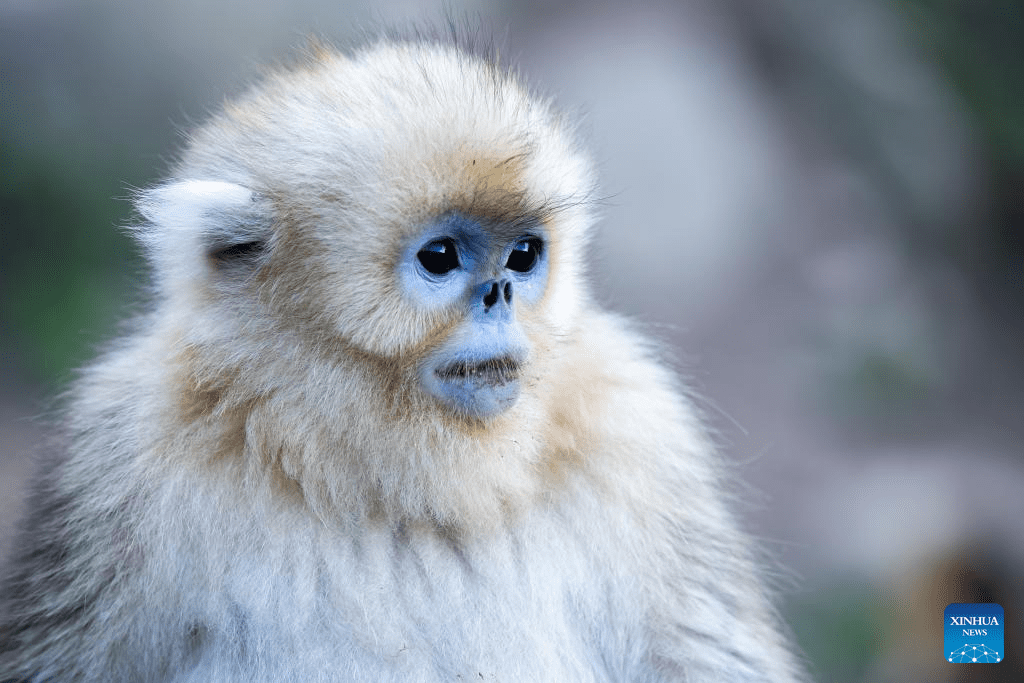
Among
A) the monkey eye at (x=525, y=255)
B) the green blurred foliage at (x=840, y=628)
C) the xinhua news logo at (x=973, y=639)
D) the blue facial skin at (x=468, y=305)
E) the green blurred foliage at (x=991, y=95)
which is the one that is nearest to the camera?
the blue facial skin at (x=468, y=305)

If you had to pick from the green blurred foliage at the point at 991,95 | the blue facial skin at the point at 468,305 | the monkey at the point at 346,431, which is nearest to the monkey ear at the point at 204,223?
the monkey at the point at 346,431

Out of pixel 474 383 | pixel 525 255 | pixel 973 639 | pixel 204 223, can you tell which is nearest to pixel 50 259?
pixel 204 223

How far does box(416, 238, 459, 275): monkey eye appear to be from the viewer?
103 inches

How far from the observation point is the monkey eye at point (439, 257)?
2.61m

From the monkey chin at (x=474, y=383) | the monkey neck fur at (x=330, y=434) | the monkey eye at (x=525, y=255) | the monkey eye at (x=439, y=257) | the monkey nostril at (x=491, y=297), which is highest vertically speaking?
the monkey eye at (x=525, y=255)

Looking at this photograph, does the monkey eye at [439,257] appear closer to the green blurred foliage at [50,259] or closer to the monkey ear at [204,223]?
the monkey ear at [204,223]

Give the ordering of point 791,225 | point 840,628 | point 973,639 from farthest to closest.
→ point 791,225
point 840,628
point 973,639

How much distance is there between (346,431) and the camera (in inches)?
104

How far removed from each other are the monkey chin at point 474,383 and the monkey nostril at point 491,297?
13 centimetres

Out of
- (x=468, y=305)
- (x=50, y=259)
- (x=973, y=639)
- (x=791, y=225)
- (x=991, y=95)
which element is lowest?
(x=973, y=639)

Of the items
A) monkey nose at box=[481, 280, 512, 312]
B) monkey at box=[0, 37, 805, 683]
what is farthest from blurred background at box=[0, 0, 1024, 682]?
monkey nose at box=[481, 280, 512, 312]

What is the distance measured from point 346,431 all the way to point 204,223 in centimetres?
62

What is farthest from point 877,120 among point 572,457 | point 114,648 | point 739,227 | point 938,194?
point 114,648

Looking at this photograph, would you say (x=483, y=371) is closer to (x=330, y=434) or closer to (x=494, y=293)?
(x=494, y=293)
